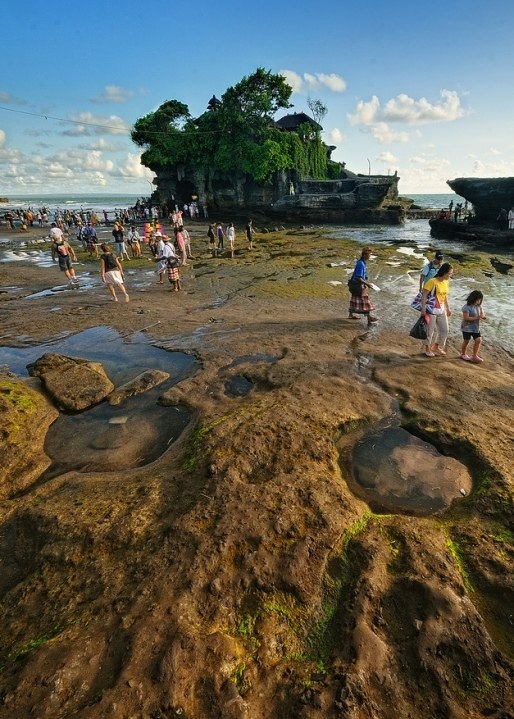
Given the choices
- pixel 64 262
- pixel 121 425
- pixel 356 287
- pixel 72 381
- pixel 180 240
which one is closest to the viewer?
pixel 121 425

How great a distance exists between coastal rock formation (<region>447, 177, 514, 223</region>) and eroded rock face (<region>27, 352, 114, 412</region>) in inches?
1380

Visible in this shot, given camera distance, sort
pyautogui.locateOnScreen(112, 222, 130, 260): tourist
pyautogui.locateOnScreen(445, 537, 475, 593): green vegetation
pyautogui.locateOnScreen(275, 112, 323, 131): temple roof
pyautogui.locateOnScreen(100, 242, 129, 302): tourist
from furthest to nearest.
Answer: pyautogui.locateOnScreen(275, 112, 323, 131): temple roof, pyautogui.locateOnScreen(112, 222, 130, 260): tourist, pyautogui.locateOnScreen(100, 242, 129, 302): tourist, pyautogui.locateOnScreen(445, 537, 475, 593): green vegetation

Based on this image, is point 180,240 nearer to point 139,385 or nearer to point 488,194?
point 139,385

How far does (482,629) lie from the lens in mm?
2479

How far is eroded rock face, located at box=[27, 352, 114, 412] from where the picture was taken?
5859 millimetres

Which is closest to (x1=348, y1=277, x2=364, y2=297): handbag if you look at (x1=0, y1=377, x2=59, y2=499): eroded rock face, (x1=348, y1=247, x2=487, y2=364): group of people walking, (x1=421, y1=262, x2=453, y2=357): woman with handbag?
(x1=348, y1=247, x2=487, y2=364): group of people walking

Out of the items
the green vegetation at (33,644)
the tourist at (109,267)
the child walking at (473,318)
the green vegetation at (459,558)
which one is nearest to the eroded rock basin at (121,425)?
the green vegetation at (33,644)

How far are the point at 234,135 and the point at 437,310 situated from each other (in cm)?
4333

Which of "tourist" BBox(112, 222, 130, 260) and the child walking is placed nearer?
the child walking

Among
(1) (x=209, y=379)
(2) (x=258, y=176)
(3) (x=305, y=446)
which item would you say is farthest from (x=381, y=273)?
(2) (x=258, y=176)

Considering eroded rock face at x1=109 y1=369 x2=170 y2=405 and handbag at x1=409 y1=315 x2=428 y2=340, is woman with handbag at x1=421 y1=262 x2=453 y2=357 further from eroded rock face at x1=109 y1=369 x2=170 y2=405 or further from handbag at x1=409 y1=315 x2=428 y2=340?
eroded rock face at x1=109 y1=369 x2=170 y2=405

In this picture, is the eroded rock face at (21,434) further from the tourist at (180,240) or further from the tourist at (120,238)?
the tourist at (120,238)

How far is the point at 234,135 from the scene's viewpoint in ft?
137

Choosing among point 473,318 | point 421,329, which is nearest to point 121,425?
point 421,329
